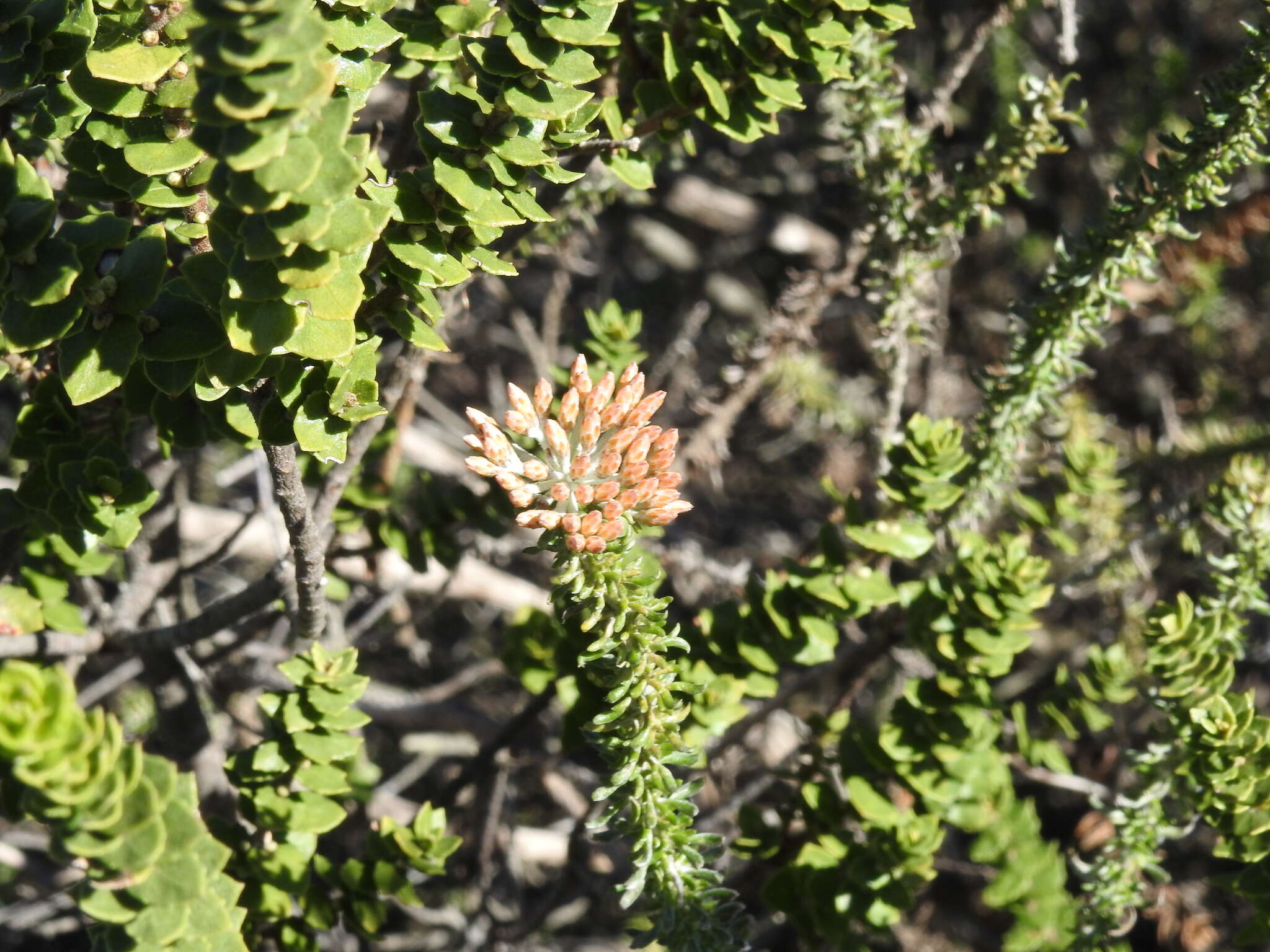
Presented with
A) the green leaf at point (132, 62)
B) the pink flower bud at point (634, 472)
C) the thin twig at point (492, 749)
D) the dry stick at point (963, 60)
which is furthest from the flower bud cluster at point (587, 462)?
the dry stick at point (963, 60)

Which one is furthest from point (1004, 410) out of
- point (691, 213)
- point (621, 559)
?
point (691, 213)

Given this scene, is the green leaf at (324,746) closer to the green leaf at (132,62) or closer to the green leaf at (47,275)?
the green leaf at (47,275)

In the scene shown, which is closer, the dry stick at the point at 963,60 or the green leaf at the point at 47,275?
the green leaf at the point at 47,275

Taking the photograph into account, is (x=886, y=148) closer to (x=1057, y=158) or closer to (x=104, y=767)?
(x=104, y=767)

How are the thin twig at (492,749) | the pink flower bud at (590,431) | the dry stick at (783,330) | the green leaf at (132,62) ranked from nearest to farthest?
1. the green leaf at (132,62)
2. the pink flower bud at (590,431)
3. the thin twig at (492,749)
4. the dry stick at (783,330)

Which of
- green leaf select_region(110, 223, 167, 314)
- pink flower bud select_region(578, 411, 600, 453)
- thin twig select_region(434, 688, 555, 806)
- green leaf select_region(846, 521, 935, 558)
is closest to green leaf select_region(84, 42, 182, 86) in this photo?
green leaf select_region(110, 223, 167, 314)

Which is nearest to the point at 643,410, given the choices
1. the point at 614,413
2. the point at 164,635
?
the point at 614,413
